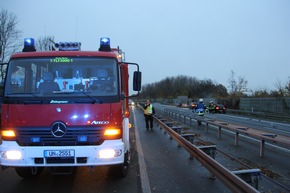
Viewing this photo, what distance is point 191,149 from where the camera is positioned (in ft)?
27.7

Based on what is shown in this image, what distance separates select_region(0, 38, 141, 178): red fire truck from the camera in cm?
591

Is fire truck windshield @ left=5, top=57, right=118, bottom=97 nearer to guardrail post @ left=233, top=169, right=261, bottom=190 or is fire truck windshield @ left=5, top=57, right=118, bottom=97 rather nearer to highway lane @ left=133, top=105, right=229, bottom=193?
highway lane @ left=133, top=105, right=229, bottom=193

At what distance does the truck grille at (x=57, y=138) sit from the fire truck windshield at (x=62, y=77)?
673mm

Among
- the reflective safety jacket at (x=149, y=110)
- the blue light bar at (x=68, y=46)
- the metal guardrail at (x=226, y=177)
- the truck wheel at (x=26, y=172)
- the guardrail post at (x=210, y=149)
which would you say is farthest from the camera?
the reflective safety jacket at (x=149, y=110)

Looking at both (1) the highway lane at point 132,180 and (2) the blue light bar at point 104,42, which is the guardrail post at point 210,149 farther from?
(2) the blue light bar at point 104,42

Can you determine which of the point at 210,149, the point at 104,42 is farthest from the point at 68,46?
the point at 210,149

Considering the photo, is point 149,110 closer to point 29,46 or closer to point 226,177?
point 29,46

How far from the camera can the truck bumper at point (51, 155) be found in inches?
231

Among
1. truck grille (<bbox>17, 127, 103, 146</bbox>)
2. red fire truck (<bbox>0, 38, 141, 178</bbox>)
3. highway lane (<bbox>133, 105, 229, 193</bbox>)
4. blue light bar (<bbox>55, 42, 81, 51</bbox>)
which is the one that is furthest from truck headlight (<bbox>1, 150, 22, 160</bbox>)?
blue light bar (<bbox>55, 42, 81, 51</bbox>)

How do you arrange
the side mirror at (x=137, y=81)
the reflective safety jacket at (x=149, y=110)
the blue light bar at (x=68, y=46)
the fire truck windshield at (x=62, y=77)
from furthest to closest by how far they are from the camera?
the reflective safety jacket at (x=149, y=110), the blue light bar at (x=68, y=46), the side mirror at (x=137, y=81), the fire truck windshield at (x=62, y=77)

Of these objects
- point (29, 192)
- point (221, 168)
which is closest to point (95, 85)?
point (29, 192)

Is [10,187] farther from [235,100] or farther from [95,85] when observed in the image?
[235,100]

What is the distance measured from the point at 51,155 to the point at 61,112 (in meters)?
0.76

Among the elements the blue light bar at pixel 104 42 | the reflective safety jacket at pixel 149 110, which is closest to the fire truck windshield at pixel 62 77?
the blue light bar at pixel 104 42
